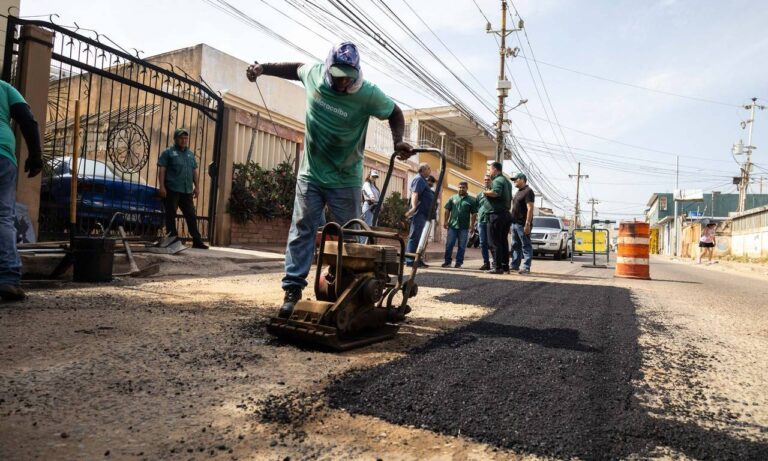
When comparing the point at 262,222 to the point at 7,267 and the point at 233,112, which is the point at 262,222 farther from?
the point at 7,267

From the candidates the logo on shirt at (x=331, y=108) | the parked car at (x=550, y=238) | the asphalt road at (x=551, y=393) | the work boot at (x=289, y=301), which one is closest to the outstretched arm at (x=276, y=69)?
the logo on shirt at (x=331, y=108)

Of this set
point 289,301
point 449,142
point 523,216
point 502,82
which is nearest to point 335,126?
point 289,301

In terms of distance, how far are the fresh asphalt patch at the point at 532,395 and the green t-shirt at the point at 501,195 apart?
474 cm

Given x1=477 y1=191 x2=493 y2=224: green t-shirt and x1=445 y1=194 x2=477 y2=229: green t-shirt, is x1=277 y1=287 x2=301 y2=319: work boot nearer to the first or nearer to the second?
x1=477 y1=191 x2=493 y2=224: green t-shirt

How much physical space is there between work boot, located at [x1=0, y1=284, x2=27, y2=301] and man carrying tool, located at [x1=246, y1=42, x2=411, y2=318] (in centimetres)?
185

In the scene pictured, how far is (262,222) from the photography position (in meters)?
10.4

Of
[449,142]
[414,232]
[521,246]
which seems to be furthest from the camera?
[449,142]

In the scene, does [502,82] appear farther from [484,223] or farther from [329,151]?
[329,151]

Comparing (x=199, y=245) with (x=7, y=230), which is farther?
(x=199, y=245)

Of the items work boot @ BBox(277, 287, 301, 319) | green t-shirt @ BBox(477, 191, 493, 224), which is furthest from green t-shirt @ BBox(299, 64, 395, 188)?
green t-shirt @ BBox(477, 191, 493, 224)

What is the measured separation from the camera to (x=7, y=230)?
131 inches

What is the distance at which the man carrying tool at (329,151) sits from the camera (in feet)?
→ 9.97

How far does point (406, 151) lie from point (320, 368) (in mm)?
1464

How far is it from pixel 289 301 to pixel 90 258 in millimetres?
2509
